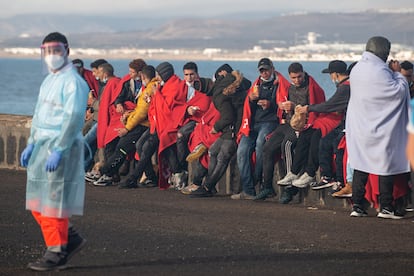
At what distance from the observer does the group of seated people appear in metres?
A: 14.8

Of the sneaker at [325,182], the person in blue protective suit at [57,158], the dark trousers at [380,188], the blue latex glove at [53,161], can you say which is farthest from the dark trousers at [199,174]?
the blue latex glove at [53,161]

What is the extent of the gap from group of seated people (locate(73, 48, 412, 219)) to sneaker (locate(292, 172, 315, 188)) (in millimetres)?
13

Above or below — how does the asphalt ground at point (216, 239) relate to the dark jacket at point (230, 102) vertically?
below

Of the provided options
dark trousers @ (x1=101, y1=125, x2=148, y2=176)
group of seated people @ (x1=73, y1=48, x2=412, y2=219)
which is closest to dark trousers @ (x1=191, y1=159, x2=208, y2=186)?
group of seated people @ (x1=73, y1=48, x2=412, y2=219)

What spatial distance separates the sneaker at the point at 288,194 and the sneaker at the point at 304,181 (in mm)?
195

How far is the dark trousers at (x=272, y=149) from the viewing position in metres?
15.3

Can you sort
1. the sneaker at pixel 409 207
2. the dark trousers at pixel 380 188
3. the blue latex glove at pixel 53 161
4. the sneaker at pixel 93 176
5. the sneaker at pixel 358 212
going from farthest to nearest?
1. the sneaker at pixel 93 176
2. the sneaker at pixel 409 207
3. the sneaker at pixel 358 212
4. the dark trousers at pixel 380 188
5. the blue latex glove at pixel 53 161

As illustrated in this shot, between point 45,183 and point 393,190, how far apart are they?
475cm

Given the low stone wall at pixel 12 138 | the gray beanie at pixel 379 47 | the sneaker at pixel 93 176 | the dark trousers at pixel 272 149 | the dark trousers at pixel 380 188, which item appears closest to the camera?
the gray beanie at pixel 379 47

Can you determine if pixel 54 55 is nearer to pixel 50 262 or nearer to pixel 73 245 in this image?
pixel 73 245

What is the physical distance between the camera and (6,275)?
10.2 metres

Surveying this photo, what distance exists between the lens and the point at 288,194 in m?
15.2

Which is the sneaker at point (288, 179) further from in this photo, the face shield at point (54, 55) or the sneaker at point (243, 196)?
the face shield at point (54, 55)

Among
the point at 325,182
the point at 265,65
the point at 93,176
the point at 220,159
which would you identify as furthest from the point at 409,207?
the point at 93,176
